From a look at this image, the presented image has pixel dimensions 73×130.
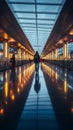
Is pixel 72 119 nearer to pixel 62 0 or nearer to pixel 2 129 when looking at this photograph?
pixel 2 129

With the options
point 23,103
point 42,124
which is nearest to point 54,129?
point 42,124

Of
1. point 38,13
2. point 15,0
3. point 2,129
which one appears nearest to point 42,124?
point 2,129

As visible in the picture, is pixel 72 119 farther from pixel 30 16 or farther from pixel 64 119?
pixel 30 16

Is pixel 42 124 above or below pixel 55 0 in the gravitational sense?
below

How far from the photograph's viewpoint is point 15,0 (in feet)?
66.7

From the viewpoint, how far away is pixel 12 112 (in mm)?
6328

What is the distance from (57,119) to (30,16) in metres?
23.5

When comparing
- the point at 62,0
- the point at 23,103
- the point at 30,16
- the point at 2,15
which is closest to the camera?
the point at 23,103

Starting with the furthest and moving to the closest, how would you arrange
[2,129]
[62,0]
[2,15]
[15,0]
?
[2,15] < [15,0] < [62,0] < [2,129]

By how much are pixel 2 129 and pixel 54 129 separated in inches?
35.8

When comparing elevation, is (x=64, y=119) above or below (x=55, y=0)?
below

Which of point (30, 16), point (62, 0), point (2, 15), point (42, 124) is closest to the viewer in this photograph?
point (42, 124)

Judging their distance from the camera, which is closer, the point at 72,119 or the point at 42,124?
the point at 42,124

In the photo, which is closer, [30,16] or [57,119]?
[57,119]
